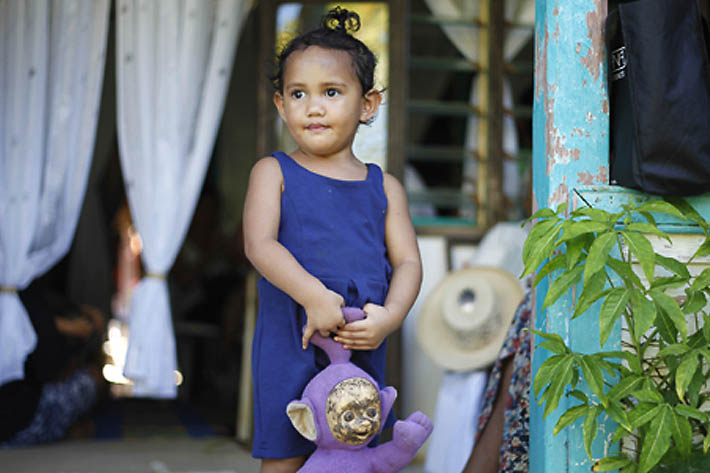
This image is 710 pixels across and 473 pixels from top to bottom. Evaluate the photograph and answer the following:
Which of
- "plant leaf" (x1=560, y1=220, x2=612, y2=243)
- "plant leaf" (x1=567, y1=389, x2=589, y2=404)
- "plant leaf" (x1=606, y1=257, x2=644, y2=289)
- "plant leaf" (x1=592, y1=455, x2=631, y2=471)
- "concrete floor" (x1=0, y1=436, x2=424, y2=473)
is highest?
"plant leaf" (x1=560, y1=220, x2=612, y2=243)

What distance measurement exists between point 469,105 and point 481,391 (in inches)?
66.6

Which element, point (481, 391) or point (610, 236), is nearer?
point (610, 236)

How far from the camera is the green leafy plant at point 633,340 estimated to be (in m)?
1.69

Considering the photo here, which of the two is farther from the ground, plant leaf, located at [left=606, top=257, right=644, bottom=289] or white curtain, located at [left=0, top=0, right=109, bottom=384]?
white curtain, located at [left=0, top=0, right=109, bottom=384]

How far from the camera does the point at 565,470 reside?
196 centimetres

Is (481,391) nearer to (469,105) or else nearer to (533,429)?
(533,429)

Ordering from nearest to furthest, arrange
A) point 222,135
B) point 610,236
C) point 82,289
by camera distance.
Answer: point 610,236 < point 82,289 < point 222,135

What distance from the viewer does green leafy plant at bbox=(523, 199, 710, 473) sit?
169cm

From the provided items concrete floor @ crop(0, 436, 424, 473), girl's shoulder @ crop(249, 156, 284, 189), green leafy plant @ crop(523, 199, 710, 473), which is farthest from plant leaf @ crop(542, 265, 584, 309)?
concrete floor @ crop(0, 436, 424, 473)

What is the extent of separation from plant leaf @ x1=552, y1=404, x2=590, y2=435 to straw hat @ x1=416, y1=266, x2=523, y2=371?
1641 mm

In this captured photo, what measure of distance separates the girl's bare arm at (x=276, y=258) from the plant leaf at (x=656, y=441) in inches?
27.2

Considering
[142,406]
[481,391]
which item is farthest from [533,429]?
[142,406]

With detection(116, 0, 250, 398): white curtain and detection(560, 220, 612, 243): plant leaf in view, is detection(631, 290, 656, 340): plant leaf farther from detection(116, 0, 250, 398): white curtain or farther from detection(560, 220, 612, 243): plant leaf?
detection(116, 0, 250, 398): white curtain

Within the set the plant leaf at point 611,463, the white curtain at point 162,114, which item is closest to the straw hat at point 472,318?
the white curtain at point 162,114
